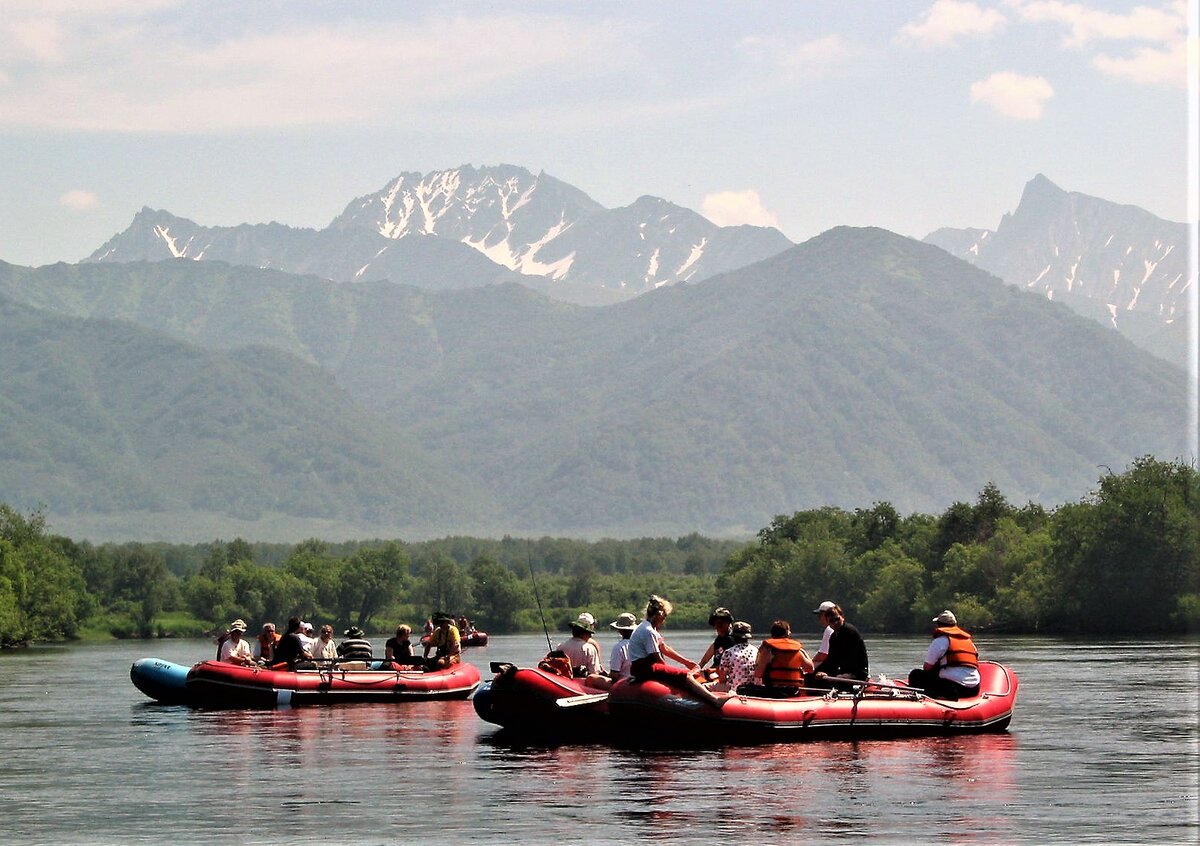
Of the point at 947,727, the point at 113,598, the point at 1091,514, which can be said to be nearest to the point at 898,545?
the point at 1091,514

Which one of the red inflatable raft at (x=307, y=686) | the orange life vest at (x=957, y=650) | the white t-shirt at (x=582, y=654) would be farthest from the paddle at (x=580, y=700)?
the red inflatable raft at (x=307, y=686)

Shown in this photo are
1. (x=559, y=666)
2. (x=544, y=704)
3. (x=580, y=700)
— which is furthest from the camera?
(x=559, y=666)

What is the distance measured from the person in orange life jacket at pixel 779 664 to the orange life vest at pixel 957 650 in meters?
3.85

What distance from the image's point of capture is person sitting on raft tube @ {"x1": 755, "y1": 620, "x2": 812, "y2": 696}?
37406 mm

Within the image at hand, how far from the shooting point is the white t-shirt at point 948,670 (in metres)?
40.2

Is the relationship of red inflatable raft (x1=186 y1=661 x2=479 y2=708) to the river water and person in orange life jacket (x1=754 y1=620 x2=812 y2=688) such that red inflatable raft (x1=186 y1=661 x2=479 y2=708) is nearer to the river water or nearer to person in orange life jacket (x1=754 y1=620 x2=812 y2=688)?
the river water

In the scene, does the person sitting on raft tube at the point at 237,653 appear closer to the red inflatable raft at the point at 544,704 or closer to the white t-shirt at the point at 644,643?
the red inflatable raft at the point at 544,704

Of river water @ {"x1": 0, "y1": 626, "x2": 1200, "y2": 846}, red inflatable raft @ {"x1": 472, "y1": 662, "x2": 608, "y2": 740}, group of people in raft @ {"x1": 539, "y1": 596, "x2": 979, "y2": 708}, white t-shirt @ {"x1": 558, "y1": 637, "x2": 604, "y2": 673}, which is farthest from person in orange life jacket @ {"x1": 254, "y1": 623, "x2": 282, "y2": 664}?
white t-shirt @ {"x1": 558, "y1": 637, "x2": 604, "y2": 673}

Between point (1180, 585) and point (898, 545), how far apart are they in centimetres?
4625

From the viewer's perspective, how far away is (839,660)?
3875cm

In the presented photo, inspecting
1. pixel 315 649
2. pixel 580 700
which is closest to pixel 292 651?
pixel 315 649

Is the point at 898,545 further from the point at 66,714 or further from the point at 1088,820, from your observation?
the point at 1088,820

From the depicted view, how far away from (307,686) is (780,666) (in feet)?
61.6

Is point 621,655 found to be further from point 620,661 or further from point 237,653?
point 237,653
